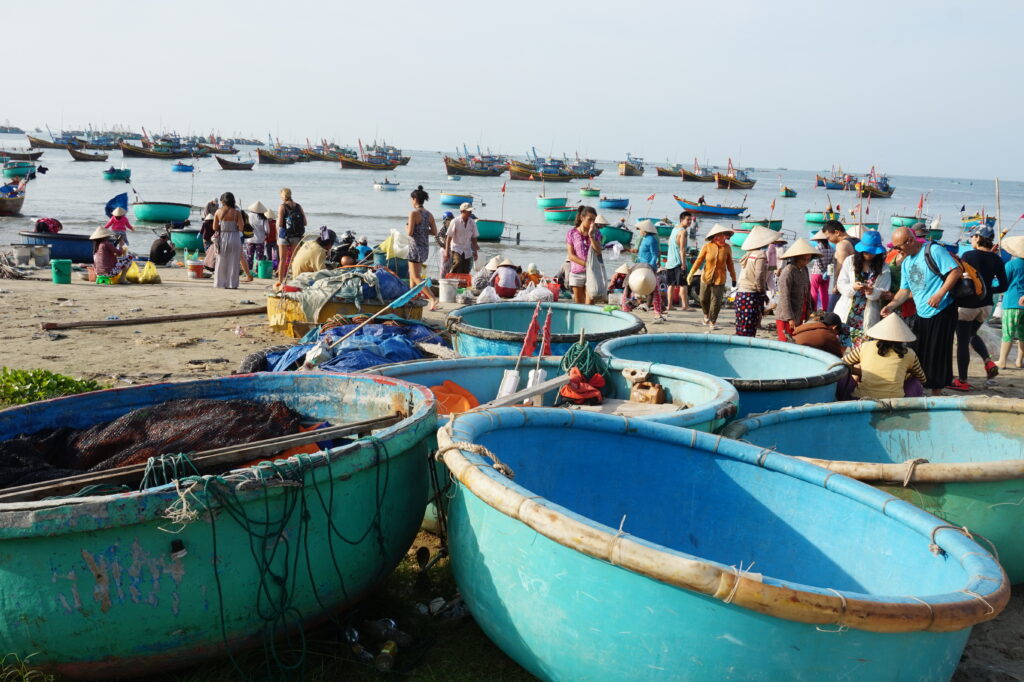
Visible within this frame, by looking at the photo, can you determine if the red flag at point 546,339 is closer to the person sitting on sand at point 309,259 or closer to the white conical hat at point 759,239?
the white conical hat at point 759,239

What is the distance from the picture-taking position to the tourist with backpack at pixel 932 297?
696 centimetres

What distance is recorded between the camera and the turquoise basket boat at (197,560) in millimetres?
2682

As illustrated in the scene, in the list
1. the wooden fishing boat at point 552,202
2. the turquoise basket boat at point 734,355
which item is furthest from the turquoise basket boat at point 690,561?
the wooden fishing boat at point 552,202

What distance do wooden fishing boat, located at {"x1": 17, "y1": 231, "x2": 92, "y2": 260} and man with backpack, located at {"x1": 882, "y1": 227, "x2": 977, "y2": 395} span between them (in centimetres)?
1668

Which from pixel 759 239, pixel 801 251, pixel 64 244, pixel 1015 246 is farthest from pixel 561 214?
pixel 801 251

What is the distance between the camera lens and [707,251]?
1019 cm

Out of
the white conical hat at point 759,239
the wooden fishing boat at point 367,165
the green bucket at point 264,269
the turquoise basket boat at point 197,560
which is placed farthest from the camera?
the wooden fishing boat at point 367,165

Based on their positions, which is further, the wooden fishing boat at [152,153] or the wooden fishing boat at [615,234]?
the wooden fishing boat at [152,153]

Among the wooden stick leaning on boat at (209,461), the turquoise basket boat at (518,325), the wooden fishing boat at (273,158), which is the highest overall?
the wooden fishing boat at (273,158)

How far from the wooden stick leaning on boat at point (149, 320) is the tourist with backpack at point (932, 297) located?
25.9 feet

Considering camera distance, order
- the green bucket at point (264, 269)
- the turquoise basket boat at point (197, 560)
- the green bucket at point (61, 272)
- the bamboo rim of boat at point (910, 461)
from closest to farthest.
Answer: the turquoise basket boat at point (197, 560)
the bamboo rim of boat at point (910, 461)
the green bucket at point (61, 272)
the green bucket at point (264, 269)

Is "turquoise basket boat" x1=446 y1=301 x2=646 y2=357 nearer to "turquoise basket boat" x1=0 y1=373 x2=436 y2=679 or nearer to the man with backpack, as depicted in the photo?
the man with backpack

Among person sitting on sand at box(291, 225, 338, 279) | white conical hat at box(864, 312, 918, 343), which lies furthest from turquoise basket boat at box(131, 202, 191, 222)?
white conical hat at box(864, 312, 918, 343)

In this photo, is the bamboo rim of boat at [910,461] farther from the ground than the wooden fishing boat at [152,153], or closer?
closer
